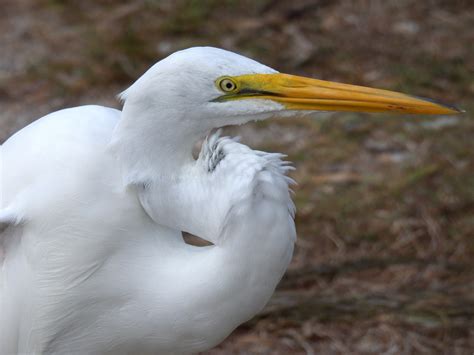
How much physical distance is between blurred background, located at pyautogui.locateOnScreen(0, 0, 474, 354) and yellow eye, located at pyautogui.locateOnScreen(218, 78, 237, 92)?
5.33 ft

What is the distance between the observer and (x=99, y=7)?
5.89 m

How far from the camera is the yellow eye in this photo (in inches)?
94.7

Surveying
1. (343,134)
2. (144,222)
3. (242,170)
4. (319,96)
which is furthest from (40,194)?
(343,134)

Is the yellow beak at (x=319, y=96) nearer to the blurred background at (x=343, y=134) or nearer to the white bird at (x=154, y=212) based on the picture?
the white bird at (x=154, y=212)

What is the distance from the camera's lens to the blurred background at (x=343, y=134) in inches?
152

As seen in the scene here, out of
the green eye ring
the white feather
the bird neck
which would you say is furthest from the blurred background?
the green eye ring

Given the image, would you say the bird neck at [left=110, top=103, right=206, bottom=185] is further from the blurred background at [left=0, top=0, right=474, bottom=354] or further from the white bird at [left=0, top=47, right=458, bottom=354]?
the blurred background at [left=0, top=0, right=474, bottom=354]

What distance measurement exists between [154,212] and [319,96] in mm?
528

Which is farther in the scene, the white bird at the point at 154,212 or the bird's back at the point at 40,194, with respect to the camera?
the bird's back at the point at 40,194

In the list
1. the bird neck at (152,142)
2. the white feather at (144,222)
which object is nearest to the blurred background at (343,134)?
the white feather at (144,222)

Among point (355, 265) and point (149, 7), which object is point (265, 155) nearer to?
point (355, 265)

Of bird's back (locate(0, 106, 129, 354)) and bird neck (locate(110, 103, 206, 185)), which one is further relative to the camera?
bird's back (locate(0, 106, 129, 354))

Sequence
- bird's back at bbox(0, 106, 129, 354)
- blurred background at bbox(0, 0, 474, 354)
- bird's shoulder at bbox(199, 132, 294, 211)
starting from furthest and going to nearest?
1. blurred background at bbox(0, 0, 474, 354)
2. bird's back at bbox(0, 106, 129, 354)
3. bird's shoulder at bbox(199, 132, 294, 211)

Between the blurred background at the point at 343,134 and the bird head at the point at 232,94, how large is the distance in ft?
4.97
